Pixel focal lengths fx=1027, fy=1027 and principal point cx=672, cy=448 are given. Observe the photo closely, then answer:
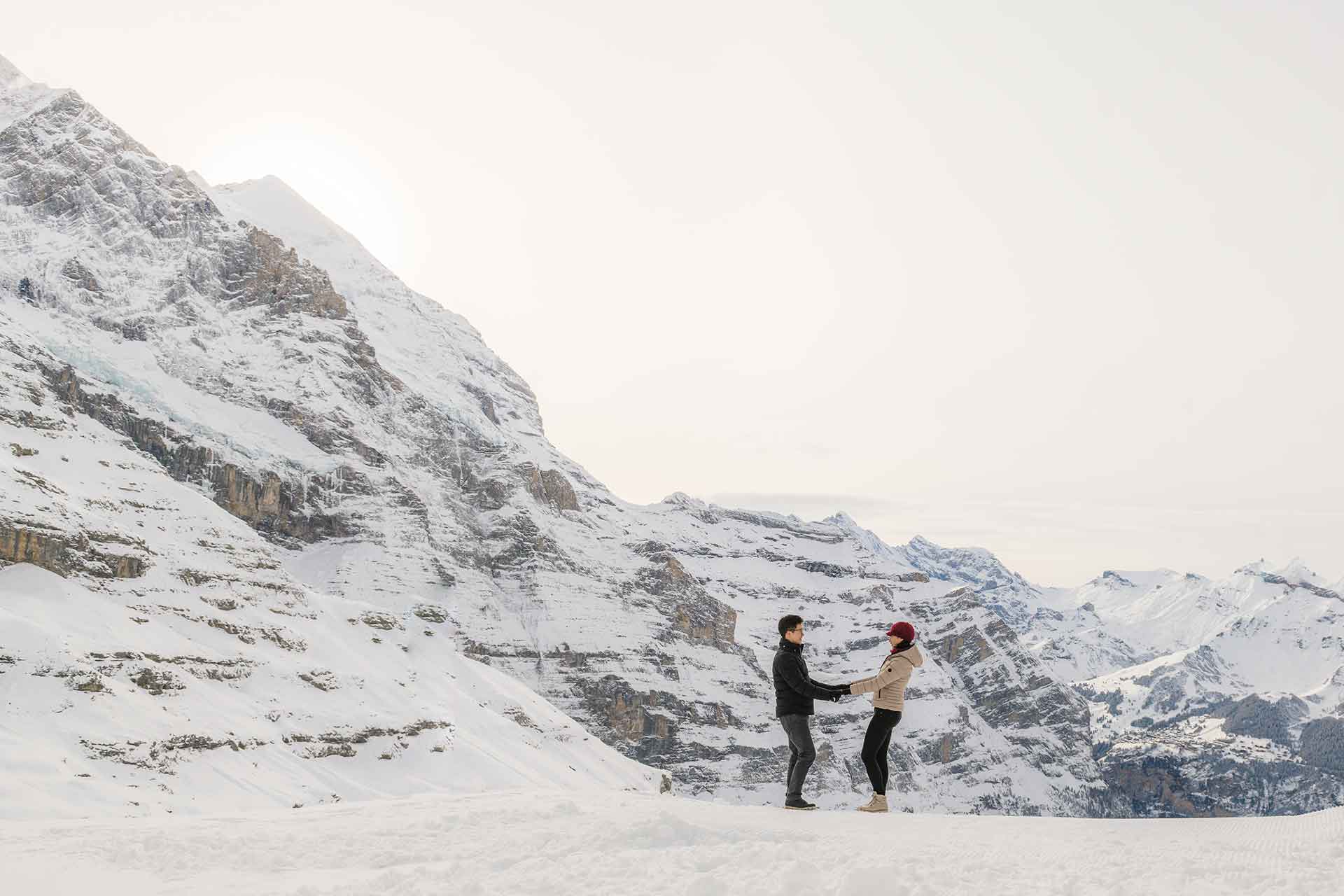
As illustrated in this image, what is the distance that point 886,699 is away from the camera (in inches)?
685

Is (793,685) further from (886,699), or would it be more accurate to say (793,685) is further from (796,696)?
(886,699)

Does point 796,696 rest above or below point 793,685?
below

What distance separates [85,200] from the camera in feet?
619

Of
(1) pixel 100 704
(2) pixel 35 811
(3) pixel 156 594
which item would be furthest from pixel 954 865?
(3) pixel 156 594

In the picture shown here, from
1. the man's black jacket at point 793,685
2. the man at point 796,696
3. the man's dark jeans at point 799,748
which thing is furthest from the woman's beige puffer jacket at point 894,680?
the man's dark jeans at point 799,748

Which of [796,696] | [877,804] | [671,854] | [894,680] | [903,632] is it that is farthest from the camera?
[796,696]

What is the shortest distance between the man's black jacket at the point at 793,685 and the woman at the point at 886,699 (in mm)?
687

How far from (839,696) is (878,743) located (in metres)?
1.03

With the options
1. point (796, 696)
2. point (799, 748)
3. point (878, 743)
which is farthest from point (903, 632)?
point (799, 748)

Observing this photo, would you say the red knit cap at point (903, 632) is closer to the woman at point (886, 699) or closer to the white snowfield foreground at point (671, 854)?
the woman at point (886, 699)

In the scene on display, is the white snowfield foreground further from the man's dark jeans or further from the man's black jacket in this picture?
the man's black jacket

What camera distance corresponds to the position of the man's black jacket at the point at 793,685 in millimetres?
17422

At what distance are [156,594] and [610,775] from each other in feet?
198

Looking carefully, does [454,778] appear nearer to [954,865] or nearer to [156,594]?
[156,594]
